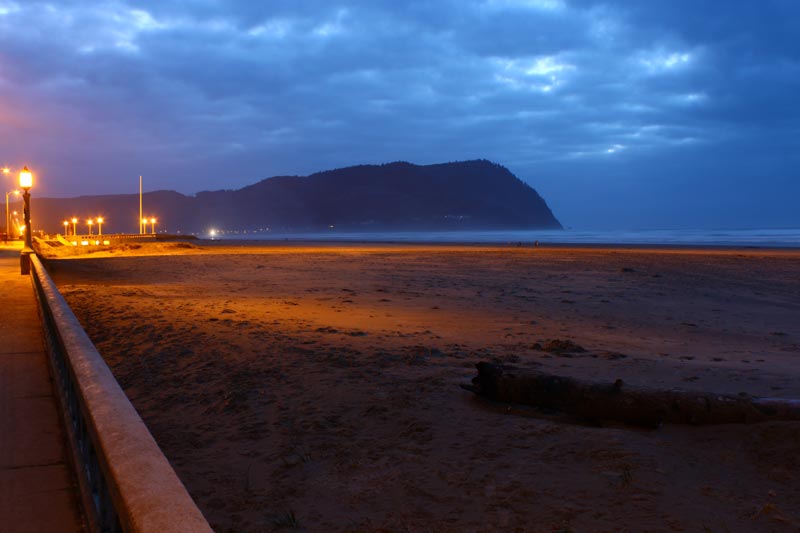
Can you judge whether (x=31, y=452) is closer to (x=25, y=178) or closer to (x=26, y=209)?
(x=25, y=178)

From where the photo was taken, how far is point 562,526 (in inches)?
149

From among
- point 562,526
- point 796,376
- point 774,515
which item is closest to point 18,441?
point 562,526

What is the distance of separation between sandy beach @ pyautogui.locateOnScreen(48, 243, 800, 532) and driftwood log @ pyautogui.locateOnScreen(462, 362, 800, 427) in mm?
144

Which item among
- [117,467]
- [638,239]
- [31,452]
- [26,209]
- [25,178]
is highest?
[25,178]

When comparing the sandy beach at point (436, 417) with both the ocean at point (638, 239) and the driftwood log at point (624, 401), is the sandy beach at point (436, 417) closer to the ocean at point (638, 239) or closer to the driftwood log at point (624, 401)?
the driftwood log at point (624, 401)

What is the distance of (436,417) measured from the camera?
18.5 ft

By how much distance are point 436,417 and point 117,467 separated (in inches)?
154

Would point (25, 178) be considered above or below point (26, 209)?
above

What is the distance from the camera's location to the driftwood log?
5.16 meters

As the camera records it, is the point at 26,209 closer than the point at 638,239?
Yes

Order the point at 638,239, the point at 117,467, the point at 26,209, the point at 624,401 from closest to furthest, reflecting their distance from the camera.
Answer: the point at 117,467, the point at 624,401, the point at 26,209, the point at 638,239

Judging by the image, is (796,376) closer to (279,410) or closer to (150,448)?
(279,410)

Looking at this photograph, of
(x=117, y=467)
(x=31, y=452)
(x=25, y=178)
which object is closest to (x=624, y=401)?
(x=117, y=467)

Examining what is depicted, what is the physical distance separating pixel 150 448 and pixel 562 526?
271 centimetres
